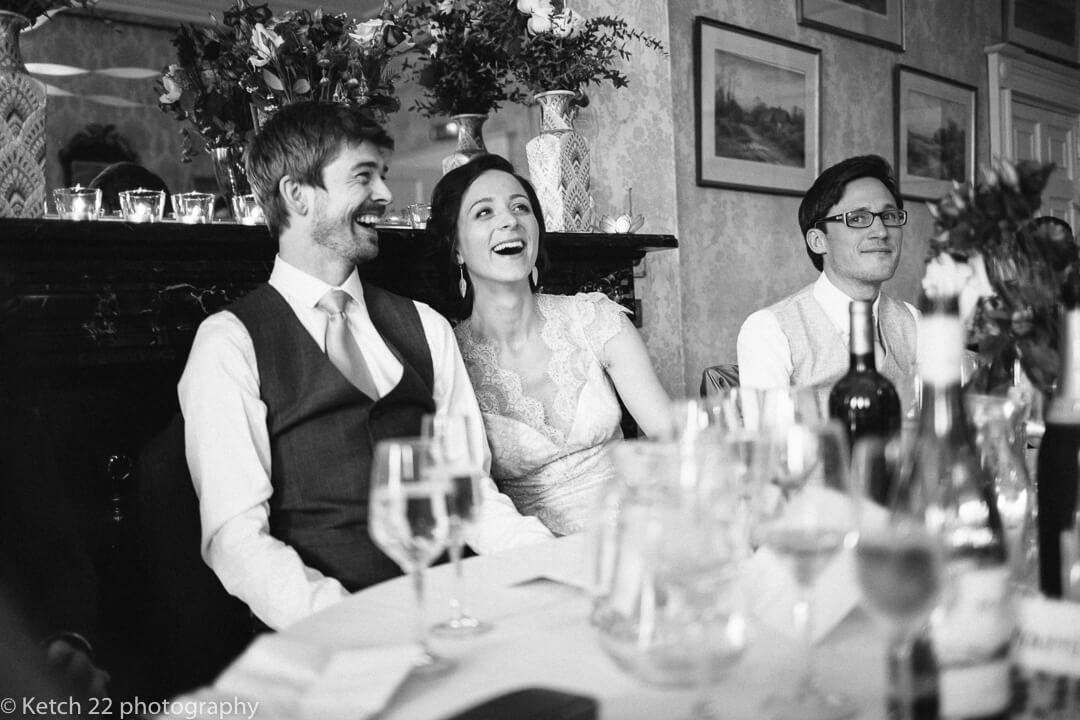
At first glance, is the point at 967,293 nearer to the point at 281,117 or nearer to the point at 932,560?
the point at 932,560

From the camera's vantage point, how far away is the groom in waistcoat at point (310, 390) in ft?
6.28

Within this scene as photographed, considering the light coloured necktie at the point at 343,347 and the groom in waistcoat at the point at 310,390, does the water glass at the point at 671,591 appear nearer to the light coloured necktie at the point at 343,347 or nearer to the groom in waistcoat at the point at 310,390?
the groom in waistcoat at the point at 310,390

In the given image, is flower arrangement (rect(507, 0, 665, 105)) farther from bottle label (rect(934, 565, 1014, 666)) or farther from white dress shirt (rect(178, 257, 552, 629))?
bottle label (rect(934, 565, 1014, 666))

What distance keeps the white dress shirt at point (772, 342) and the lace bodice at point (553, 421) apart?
17.4 inches

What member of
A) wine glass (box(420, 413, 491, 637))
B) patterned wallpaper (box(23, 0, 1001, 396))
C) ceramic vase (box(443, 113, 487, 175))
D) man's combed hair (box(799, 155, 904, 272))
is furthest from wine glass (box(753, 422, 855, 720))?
patterned wallpaper (box(23, 0, 1001, 396))

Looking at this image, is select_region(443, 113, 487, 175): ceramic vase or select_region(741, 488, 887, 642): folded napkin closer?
select_region(741, 488, 887, 642): folded napkin

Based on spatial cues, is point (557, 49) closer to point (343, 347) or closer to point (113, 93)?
point (343, 347)

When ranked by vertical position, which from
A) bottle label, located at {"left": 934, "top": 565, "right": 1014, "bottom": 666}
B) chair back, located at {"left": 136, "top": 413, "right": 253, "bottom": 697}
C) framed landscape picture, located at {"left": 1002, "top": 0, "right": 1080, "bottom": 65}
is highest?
framed landscape picture, located at {"left": 1002, "top": 0, "right": 1080, "bottom": 65}

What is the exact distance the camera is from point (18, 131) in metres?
2.14

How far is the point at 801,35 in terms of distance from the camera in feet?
15.6

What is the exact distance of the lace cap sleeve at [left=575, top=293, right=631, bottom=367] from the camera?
109 inches

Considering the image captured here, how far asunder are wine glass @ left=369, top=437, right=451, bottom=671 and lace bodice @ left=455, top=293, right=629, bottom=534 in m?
1.50

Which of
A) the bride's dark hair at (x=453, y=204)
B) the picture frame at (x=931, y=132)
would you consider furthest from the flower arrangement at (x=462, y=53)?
the picture frame at (x=931, y=132)

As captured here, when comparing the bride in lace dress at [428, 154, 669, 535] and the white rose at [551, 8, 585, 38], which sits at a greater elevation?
the white rose at [551, 8, 585, 38]
